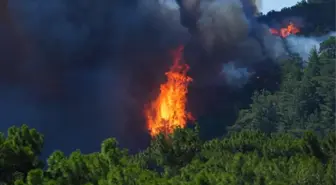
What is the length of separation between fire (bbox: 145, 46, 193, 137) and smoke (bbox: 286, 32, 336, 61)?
4068 centimetres

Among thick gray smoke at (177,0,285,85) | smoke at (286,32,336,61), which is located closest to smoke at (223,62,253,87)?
thick gray smoke at (177,0,285,85)

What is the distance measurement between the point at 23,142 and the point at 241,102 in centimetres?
6732

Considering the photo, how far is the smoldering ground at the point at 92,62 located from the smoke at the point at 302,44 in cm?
3662

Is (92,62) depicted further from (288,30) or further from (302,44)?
(288,30)

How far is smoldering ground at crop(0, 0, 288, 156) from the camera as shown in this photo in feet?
201

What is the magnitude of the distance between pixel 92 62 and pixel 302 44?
6289cm

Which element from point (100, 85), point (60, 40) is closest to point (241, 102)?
point (100, 85)

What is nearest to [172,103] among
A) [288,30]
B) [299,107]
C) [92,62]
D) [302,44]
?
[92,62]

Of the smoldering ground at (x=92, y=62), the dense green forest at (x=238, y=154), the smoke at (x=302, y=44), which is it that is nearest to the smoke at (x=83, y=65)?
the smoldering ground at (x=92, y=62)

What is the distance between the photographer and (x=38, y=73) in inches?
2512

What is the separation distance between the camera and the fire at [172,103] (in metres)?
74.4

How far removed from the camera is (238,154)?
131 ft

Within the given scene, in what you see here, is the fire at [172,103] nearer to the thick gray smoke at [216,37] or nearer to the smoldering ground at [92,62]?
the smoldering ground at [92,62]

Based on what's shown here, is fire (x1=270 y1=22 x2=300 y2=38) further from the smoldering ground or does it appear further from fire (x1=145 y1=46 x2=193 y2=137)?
fire (x1=145 y1=46 x2=193 y2=137)
